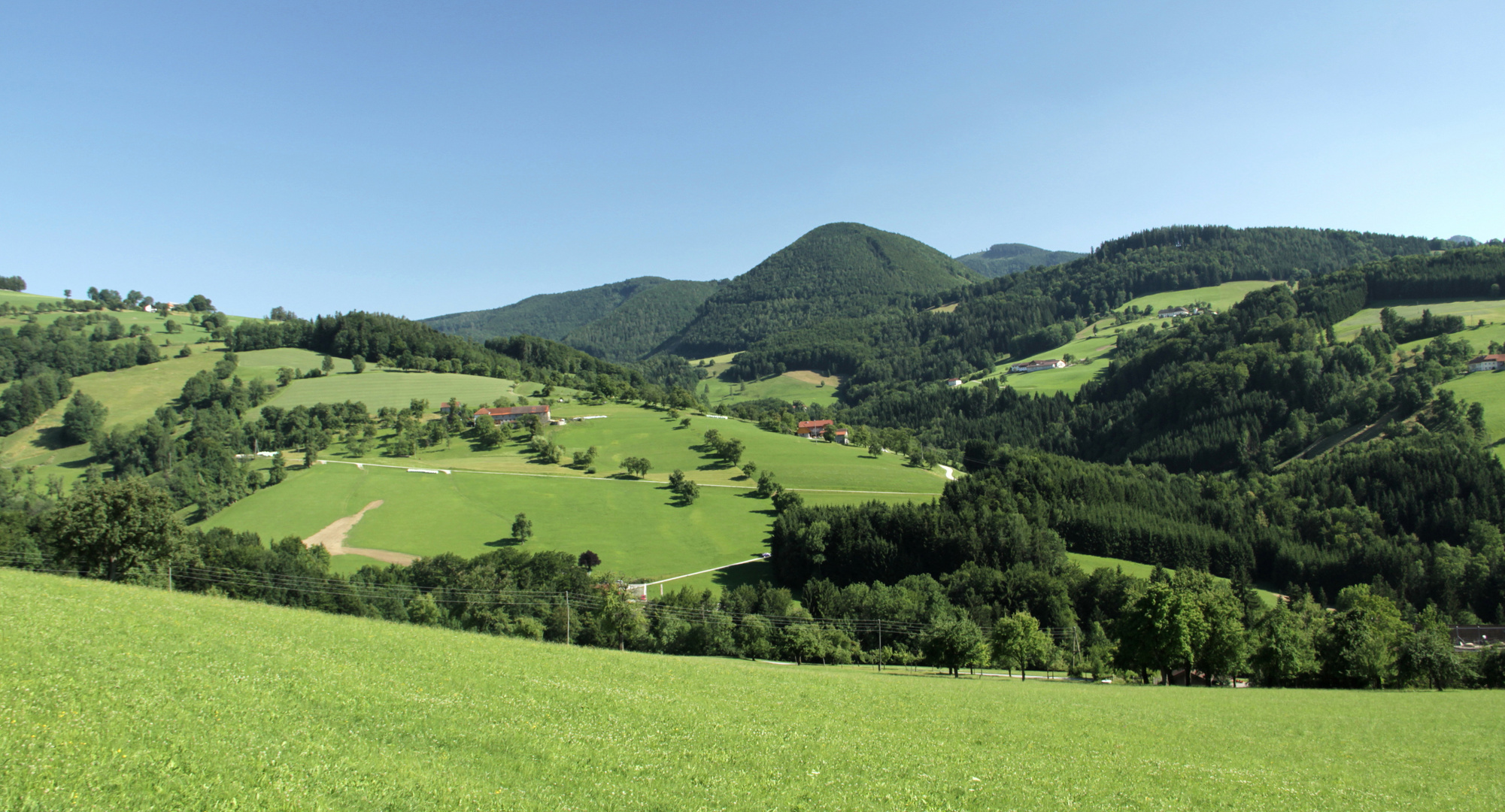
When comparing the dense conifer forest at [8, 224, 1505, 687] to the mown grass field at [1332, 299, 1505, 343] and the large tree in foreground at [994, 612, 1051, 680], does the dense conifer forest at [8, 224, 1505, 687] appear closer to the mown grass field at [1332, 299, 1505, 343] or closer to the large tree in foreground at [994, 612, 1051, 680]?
the large tree in foreground at [994, 612, 1051, 680]

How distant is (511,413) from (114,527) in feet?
290

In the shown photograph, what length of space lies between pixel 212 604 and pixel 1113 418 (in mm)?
194820

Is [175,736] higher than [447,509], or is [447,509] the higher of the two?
[175,736]

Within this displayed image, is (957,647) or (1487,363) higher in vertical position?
(1487,363)

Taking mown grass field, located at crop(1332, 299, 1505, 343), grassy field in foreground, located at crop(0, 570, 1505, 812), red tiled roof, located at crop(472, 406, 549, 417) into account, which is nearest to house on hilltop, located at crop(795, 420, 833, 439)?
red tiled roof, located at crop(472, 406, 549, 417)

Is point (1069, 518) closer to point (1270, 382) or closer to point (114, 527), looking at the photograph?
point (1270, 382)

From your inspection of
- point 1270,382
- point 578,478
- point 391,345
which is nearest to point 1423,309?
point 1270,382

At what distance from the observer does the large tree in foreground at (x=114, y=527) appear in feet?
155

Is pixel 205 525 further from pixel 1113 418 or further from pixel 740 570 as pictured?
pixel 1113 418

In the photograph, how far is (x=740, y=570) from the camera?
8431 centimetres

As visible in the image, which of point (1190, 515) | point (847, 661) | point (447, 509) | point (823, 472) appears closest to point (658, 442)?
point (823, 472)

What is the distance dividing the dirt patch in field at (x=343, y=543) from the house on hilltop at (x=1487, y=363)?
17811 centimetres

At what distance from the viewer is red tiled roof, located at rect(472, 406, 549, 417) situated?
13375 centimetres

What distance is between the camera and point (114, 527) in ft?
157
